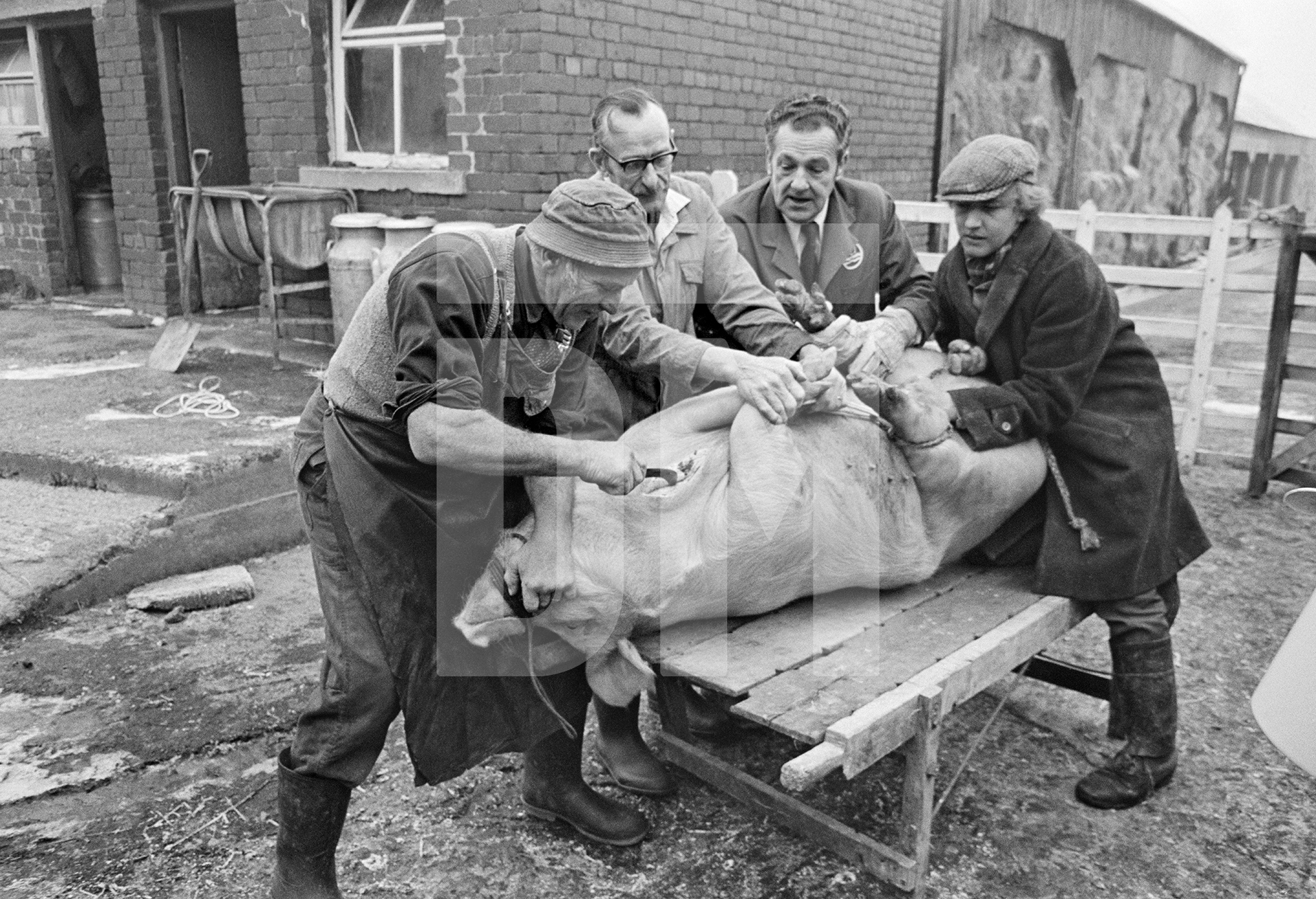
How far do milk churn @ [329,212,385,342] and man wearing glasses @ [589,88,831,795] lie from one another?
11.6 ft

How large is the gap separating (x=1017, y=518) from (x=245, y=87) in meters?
6.40

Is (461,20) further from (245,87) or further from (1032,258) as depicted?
(1032,258)

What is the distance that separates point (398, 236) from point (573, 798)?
172 inches

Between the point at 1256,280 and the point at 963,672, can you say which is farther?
the point at 1256,280

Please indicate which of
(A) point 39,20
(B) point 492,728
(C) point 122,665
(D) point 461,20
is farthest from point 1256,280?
(A) point 39,20

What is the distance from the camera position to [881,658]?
8.62 ft

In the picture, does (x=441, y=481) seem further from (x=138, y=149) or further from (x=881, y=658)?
(x=138, y=149)

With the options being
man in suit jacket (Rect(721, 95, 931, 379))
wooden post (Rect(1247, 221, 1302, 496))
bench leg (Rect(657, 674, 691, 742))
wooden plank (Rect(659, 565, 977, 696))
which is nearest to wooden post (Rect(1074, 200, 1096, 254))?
wooden post (Rect(1247, 221, 1302, 496))

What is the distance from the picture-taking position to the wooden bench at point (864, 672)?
2.31m

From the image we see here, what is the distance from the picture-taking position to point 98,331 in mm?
8273

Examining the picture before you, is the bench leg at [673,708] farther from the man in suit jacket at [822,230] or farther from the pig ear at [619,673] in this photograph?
the man in suit jacket at [822,230]

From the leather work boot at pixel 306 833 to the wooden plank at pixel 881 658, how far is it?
984mm

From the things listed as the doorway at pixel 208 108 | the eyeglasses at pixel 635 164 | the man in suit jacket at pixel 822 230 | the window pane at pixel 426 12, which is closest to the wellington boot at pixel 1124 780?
the man in suit jacket at pixel 822 230

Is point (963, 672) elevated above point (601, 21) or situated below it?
below
